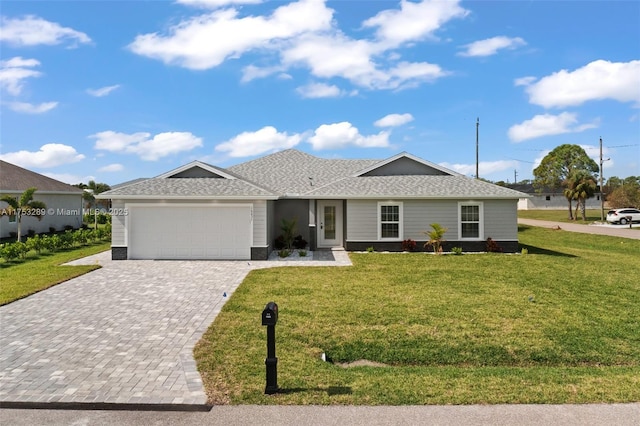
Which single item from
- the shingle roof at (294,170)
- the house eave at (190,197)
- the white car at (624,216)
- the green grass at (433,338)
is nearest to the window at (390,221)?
the shingle roof at (294,170)

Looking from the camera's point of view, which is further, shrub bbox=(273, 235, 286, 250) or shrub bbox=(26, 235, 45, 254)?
shrub bbox=(273, 235, 286, 250)

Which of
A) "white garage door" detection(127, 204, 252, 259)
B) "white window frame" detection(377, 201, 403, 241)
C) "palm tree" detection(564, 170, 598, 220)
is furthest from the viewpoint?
"palm tree" detection(564, 170, 598, 220)

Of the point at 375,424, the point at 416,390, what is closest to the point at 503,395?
the point at 416,390

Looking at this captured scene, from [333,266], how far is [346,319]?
21.5ft

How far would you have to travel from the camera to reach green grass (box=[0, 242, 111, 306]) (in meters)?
11.2

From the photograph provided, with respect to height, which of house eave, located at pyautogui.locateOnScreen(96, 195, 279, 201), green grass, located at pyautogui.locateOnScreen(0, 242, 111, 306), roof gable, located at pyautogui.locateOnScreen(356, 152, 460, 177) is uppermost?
roof gable, located at pyautogui.locateOnScreen(356, 152, 460, 177)

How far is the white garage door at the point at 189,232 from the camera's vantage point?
16.9 metres

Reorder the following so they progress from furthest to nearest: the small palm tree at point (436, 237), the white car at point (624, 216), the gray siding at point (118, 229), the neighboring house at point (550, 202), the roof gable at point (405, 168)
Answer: the neighboring house at point (550, 202) < the white car at point (624, 216) < the roof gable at point (405, 168) < the small palm tree at point (436, 237) < the gray siding at point (118, 229)

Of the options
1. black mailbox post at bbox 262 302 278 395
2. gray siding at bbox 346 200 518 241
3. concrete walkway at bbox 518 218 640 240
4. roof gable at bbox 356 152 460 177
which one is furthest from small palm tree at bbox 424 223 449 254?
concrete walkway at bbox 518 218 640 240

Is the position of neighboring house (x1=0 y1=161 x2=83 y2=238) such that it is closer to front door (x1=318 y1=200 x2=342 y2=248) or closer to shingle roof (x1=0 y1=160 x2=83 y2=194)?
shingle roof (x1=0 y1=160 x2=83 y2=194)

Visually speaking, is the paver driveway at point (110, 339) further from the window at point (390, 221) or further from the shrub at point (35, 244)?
the window at point (390, 221)

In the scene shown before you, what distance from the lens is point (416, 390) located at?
209 inches

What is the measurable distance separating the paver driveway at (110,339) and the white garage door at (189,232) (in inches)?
151

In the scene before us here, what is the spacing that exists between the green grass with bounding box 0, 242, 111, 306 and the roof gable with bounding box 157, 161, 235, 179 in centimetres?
527
